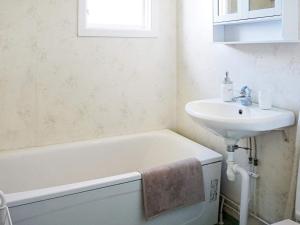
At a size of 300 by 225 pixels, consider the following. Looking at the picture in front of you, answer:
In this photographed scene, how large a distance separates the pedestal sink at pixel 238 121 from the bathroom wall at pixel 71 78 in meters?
0.81

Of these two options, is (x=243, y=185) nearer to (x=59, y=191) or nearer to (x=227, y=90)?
(x=227, y=90)

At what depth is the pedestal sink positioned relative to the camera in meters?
1.62

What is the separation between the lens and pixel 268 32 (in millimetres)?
1900

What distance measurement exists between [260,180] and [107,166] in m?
1.21

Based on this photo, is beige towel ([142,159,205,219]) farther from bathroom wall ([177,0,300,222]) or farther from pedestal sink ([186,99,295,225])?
bathroom wall ([177,0,300,222])

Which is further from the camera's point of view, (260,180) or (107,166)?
(107,166)

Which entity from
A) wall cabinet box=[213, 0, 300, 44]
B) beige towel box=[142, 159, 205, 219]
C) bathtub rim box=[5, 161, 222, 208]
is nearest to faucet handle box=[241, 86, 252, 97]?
wall cabinet box=[213, 0, 300, 44]

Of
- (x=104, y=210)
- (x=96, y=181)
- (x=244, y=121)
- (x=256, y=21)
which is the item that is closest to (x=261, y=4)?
(x=256, y=21)

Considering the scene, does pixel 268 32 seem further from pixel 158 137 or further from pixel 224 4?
pixel 158 137

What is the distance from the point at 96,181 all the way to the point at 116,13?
1.54 metres

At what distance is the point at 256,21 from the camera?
1872mm

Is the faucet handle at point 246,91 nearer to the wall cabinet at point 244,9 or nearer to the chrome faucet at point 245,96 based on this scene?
the chrome faucet at point 245,96

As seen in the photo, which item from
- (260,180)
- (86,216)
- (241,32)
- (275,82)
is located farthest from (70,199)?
(241,32)

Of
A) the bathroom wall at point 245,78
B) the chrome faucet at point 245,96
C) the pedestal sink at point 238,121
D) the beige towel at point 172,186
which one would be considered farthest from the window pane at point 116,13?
the beige towel at point 172,186
